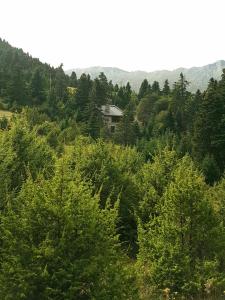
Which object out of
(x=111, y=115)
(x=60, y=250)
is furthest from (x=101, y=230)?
(x=111, y=115)

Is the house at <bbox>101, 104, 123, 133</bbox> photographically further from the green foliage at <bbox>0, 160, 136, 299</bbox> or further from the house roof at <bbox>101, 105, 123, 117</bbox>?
the green foliage at <bbox>0, 160, 136, 299</bbox>

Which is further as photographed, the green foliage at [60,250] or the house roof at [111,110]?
the house roof at [111,110]

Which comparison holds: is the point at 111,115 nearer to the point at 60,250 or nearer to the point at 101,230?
the point at 101,230

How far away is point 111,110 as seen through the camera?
319 ft

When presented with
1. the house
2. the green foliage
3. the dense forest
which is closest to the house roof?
the house

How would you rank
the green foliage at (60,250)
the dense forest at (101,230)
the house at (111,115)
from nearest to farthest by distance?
the green foliage at (60,250), the dense forest at (101,230), the house at (111,115)

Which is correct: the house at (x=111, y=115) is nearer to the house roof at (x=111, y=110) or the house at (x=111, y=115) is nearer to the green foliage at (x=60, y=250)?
the house roof at (x=111, y=110)

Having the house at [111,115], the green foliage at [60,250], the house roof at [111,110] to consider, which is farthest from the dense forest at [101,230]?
the house roof at [111,110]

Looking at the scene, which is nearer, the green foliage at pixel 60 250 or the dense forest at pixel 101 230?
the green foliage at pixel 60 250

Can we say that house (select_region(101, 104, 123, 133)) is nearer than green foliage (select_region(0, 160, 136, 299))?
No

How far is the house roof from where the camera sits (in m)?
93.5

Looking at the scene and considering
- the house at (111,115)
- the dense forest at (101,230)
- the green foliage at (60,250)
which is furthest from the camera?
the house at (111,115)

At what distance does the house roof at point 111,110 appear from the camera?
93.5 metres

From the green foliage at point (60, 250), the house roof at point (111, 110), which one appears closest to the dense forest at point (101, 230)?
the green foliage at point (60, 250)
